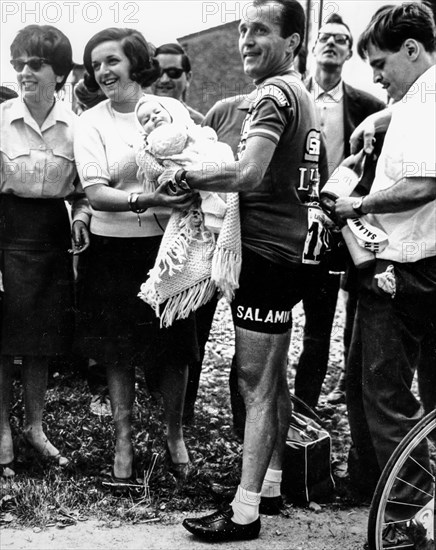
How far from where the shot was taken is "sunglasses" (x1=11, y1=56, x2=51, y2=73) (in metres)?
3.64

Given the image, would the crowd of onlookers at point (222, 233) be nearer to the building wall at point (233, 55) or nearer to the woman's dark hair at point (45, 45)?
the woman's dark hair at point (45, 45)

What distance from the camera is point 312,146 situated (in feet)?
10.5

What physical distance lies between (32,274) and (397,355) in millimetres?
1786

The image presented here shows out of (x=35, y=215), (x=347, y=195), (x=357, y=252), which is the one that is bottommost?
(x=357, y=252)

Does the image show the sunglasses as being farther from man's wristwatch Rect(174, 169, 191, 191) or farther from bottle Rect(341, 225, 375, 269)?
bottle Rect(341, 225, 375, 269)

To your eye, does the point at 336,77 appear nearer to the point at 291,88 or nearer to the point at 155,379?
the point at 291,88

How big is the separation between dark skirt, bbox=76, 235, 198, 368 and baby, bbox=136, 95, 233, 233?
0.41 metres

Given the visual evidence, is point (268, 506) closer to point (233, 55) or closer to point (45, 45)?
point (45, 45)

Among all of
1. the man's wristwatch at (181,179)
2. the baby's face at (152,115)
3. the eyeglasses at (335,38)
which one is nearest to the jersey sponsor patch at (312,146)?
the man's wristwatch at (181,179)

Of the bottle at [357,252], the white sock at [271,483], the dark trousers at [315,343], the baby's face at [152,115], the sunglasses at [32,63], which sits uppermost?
the sunglasses at [32,63]

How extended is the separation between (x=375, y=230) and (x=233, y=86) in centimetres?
423

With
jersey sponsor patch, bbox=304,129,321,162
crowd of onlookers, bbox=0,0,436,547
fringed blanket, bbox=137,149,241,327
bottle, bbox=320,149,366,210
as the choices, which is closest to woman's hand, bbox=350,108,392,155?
crowd of onlookers, bbox=0,0,436,547

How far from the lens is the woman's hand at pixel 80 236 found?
12.1 ft

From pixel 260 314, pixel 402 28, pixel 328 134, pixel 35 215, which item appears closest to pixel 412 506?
pixel 260 314
